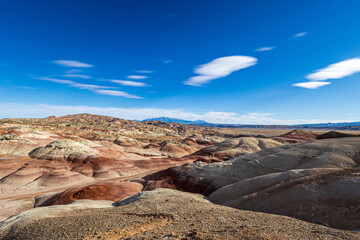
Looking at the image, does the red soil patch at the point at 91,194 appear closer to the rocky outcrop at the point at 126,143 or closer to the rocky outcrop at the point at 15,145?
the rocky outcrop at the point at 15,145

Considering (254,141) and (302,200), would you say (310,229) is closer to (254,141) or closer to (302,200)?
(302,200)

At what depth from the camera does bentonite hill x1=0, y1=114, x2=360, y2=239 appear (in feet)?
38.4

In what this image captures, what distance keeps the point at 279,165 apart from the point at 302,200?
19.0m

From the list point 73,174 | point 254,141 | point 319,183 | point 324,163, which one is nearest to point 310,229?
point 319,183

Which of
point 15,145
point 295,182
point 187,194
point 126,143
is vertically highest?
point 295,182

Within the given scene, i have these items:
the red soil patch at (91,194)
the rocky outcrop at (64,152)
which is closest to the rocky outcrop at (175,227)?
the red soil patch at (91,194)

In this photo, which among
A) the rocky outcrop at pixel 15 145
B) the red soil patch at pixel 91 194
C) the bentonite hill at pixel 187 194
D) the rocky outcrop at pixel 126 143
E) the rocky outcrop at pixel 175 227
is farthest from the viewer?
the rocky outcrop at pixel 126 143

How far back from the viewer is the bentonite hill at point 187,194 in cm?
1171

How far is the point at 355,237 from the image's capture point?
31.4 ft

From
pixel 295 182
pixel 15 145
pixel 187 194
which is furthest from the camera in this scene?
pixel 15 145

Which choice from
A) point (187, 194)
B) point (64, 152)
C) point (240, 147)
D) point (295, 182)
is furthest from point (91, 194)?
point (240, 147)

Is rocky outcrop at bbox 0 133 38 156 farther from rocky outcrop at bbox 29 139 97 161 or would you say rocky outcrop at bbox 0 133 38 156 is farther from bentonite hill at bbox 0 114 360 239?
rocky outcrop at bbox 29 139 97 161

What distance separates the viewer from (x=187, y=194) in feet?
89.2

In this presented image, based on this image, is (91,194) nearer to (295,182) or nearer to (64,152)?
(295,182)
